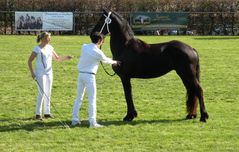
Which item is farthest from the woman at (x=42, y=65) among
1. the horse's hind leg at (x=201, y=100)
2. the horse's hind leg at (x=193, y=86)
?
the horse's hind leg at (x=201, y=100)

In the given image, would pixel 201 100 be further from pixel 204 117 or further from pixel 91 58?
pixel 91 58

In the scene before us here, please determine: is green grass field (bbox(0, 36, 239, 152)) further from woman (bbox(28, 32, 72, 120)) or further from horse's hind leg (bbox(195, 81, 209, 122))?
woman (bbox(28, 32, 72, 120))

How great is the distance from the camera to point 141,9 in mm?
56875

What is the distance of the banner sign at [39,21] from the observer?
47.8 metres

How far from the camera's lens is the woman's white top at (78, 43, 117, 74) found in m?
10.4

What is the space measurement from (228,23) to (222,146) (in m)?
45.4

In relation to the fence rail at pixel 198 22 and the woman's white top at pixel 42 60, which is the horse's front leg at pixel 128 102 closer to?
the woman's white top at pixel 42 60

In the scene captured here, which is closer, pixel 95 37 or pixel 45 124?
pixel 95 37

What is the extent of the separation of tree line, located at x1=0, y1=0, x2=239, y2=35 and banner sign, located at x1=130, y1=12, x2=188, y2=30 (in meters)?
1.66

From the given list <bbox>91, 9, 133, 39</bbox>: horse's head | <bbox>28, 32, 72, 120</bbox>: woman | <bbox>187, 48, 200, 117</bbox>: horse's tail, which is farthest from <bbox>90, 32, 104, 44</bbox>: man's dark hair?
<bbox>187, 48, 200, 117</bbox>: horse's tail

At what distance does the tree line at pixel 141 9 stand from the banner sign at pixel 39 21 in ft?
7.05

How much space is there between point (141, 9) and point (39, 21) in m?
13.8

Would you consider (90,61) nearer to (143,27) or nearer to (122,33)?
(122,33)

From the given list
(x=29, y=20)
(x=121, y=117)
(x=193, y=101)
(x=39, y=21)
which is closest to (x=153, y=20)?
(x=39, y=21)
